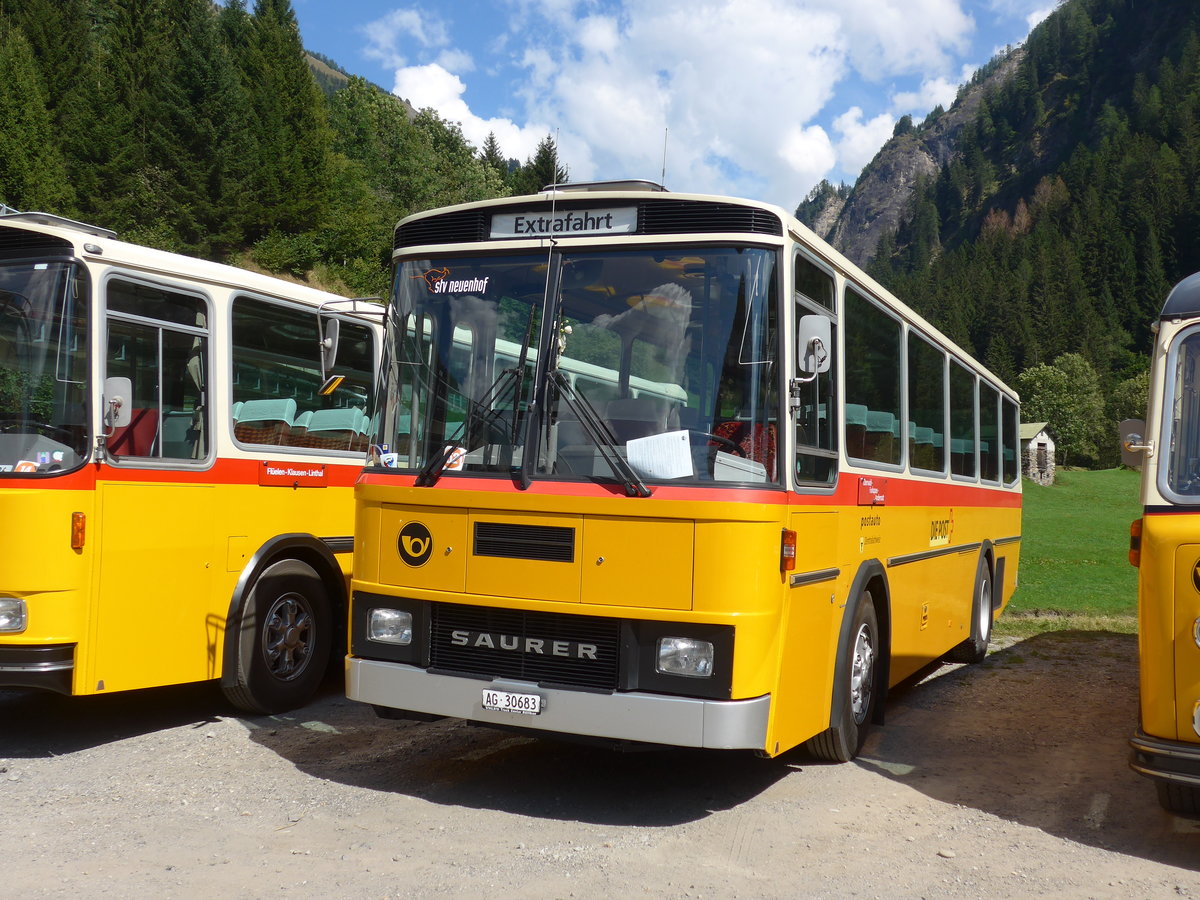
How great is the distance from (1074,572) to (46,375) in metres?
22.1

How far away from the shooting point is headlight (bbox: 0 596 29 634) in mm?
6406

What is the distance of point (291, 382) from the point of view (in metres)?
8.54

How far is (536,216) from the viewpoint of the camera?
6.22m

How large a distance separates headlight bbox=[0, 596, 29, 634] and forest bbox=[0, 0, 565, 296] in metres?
48.6

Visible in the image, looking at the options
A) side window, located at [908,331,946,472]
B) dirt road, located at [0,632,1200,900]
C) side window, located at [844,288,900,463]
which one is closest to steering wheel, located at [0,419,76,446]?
dirt road, located at [0,632,1200,900]

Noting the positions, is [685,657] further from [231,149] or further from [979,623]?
[231,149]

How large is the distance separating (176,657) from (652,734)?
343cm

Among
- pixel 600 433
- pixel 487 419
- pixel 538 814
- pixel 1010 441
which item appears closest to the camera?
pixel 600 433

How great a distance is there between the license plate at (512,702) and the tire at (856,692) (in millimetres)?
1881

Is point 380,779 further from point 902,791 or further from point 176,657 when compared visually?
point 902,791

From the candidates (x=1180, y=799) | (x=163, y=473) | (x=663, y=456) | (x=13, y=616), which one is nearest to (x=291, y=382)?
(x=163, y=473)

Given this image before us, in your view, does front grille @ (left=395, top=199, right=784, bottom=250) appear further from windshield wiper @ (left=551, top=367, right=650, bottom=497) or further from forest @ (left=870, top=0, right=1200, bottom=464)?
forest @ (left=870, top=0, right=1200, bottom=464)

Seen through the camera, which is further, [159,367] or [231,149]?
[231,149]

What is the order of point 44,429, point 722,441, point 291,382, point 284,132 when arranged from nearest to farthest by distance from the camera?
point 722,441 → point 44,429 → point 291,382 → point 284,132
